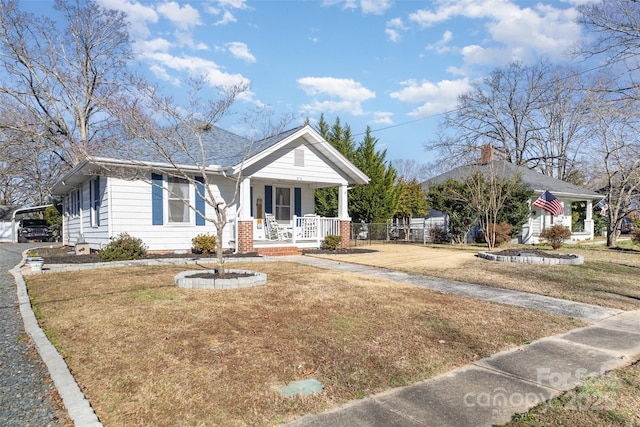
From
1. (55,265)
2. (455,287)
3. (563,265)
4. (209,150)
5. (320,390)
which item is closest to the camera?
(320,390)

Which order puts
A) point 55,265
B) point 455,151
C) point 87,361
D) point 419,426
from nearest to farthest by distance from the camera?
point 419,426
point 87,361
point 55,265
point 455,151

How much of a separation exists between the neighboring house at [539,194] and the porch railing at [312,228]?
8180mm

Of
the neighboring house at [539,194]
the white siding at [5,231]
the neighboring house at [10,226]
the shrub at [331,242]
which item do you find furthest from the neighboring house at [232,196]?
the white siding at [5,231]

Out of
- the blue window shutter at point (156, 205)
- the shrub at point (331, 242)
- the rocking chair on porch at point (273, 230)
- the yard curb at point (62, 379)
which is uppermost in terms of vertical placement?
the blue window shutter at point (156, 205)

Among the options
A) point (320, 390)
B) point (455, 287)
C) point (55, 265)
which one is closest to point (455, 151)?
point (455, 287)

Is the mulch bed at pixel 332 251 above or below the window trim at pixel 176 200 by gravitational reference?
below

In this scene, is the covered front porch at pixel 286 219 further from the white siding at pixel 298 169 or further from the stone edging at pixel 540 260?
the stone edging at pixel 540 260

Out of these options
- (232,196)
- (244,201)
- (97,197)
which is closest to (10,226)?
(97,197)

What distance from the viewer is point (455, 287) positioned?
8.52 metres

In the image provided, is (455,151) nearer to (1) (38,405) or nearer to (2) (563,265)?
(2) (563,265)

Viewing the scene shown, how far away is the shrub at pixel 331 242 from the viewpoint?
15.6 m

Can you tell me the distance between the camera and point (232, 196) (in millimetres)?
14992

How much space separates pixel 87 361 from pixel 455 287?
22.6 feet

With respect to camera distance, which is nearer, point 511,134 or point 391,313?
point 391,313
